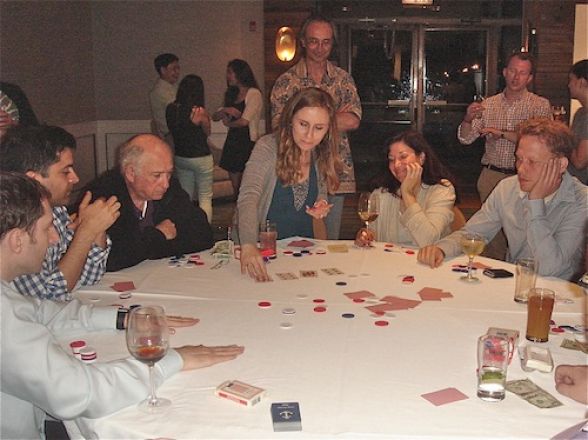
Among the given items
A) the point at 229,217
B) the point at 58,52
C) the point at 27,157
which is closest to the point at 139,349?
the point at 27,157

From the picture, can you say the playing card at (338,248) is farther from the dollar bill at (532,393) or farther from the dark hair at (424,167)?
the dollar bill at (532,393)

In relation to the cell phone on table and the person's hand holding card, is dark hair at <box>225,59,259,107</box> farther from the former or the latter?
the cell phone on table

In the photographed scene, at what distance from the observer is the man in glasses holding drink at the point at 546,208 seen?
2.69 metres

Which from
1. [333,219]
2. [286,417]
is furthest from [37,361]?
[333,219]

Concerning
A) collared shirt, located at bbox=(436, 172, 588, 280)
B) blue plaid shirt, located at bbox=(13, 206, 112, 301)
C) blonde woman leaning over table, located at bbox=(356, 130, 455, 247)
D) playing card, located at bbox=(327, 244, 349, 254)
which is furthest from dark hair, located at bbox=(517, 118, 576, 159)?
blue plaid shirt, located at bbox=(13, 206, 112, 301)

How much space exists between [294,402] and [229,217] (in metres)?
6.17

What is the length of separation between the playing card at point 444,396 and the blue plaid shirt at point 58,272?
4.26ft

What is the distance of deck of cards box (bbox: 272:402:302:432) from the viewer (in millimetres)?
1484

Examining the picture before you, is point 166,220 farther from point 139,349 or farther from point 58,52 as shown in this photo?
point 58,52

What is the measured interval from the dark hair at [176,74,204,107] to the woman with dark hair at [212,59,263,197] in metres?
0.61

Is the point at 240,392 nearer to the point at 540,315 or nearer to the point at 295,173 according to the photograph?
the point at 540,315

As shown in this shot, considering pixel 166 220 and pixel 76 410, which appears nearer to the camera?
pixel 76 410

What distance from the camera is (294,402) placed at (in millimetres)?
1594

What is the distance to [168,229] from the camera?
9.84ft
